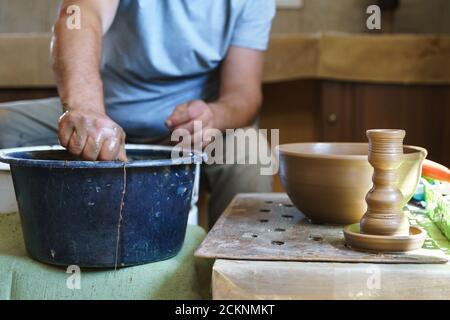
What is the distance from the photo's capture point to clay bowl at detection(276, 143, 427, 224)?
985 mm

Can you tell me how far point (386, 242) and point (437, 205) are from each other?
245 millimetres

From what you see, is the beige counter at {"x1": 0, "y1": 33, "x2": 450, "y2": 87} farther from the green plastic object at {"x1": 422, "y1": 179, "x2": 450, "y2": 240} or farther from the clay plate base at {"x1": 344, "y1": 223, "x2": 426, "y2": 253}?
the clay plate base at {"x1": 344, "y1": 223, "x2": 426, "y2": 253}

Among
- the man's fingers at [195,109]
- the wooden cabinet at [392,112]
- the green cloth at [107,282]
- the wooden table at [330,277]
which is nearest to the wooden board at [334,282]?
the wooden table at [330,277]

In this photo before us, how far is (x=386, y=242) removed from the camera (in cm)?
86

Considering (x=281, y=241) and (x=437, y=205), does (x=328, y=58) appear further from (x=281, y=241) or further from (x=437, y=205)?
(x=281, y=241)

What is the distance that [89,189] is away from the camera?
0.87m

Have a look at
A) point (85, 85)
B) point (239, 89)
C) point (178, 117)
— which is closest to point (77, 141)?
point (85, 85)

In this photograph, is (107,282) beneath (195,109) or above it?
beneath

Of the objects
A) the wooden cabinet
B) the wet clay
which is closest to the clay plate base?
the wet clay

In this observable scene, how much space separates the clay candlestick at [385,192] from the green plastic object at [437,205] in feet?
0.42

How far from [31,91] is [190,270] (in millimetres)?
1777

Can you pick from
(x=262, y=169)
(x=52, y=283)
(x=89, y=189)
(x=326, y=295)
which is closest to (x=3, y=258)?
(x=52, y=283)

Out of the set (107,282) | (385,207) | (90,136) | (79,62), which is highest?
(79,62)

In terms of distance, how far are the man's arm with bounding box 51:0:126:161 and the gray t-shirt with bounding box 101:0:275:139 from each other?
13 centimetres
